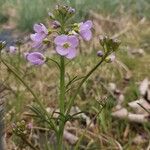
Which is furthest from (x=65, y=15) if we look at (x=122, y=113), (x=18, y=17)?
(x=18, y=17)

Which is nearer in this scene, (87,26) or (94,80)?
(87,26)

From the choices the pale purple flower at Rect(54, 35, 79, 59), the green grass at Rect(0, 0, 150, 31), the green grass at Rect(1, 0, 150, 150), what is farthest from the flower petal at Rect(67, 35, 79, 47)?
the green grass at Rect(0, 0, 150, 31)

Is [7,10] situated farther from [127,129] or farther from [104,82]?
[127,129]

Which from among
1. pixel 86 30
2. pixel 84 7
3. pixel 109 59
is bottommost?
pixel 109 59

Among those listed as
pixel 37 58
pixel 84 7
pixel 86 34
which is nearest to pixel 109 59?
pixel 86 34

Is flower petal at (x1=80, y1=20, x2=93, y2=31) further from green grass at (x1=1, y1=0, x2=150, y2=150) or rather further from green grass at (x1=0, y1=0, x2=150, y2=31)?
green grass at (x1=0, y1=0, x2=150, y2=31)

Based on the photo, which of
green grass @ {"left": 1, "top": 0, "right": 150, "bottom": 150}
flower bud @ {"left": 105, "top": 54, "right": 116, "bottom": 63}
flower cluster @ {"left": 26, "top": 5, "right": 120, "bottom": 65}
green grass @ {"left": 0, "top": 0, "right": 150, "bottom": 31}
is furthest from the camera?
green grass @ {"left": 0, "top": 0, "right": 150, "bottom": 31}

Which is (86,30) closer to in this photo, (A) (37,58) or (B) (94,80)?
(A) (37,58)

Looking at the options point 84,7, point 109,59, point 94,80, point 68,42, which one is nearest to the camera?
point 68,42

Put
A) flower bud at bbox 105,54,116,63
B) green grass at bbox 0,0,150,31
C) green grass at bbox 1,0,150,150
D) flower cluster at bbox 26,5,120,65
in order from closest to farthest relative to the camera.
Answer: flower cluster at bbox 26,5,120,65, flower bud at bbox 105,54,116,63, green grass at bbox 1,0,150,150, green grass at bbox 0,0,150,31

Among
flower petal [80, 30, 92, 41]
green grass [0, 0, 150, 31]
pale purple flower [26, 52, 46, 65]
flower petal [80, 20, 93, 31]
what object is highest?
green grass [0, 0, 150, 31]

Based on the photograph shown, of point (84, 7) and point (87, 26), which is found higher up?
point (84, 7)

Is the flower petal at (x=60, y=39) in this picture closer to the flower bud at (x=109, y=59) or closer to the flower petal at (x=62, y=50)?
the flower petal at (x=62, y=50)
